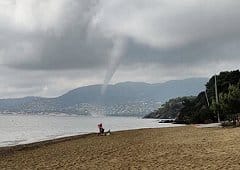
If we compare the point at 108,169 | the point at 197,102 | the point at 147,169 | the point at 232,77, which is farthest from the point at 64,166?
the point at 197,102

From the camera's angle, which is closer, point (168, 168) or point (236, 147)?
point (168, 168)

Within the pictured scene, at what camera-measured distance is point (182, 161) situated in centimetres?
1789

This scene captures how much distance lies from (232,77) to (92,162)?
78.3 meters

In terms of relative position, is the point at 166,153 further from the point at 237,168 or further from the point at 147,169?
the point at 237,168

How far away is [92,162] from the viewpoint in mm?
20109

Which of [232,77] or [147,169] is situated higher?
[232,77]

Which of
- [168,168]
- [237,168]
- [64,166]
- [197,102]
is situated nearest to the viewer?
[237,168]

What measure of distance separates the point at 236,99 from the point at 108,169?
39736 millimetres

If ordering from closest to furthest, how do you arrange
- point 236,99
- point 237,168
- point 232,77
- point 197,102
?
1. point 237,168
2. point 236,99
3. point 232,77
4. point 197,102

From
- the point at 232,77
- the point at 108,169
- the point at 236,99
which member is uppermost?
the point at 232,77

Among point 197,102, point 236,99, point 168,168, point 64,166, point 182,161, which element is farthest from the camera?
point 197,102

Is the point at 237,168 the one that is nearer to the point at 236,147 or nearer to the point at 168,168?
the point at 168,168

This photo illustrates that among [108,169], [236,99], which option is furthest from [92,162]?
[236,99]

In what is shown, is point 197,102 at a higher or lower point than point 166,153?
higher
